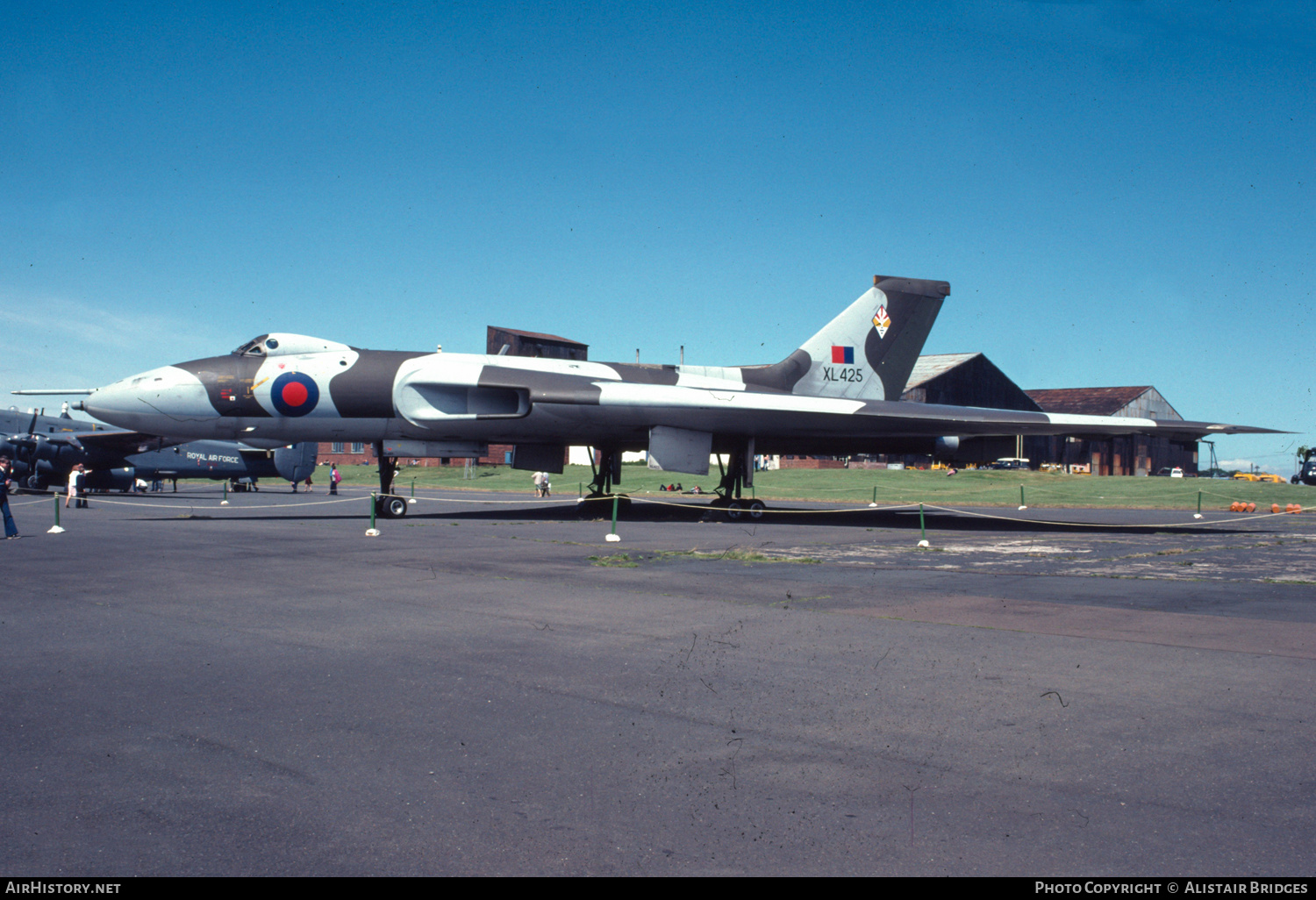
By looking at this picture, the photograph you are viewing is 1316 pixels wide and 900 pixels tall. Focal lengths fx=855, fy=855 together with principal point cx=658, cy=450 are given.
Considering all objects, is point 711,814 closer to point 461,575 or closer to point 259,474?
point 461,575

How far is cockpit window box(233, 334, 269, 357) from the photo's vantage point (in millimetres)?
18688

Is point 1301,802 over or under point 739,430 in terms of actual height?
under

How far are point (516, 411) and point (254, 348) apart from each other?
19.1 ft

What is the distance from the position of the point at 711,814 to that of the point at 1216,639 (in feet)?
19.0

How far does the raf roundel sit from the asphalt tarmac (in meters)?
8.09

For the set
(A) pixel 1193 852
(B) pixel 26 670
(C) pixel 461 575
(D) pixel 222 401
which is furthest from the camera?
(D) pixel 222 401

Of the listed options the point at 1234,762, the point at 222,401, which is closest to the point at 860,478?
the point at 222,401

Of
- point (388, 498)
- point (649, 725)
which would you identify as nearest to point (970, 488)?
point (388, 498)

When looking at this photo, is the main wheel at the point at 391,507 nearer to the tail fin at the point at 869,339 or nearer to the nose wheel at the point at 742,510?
the nose wheel at the point at 742,510

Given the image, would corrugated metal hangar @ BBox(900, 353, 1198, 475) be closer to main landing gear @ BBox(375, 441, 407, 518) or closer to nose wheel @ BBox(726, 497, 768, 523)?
nose wheel @ BBox(726, 497, 768, 523)

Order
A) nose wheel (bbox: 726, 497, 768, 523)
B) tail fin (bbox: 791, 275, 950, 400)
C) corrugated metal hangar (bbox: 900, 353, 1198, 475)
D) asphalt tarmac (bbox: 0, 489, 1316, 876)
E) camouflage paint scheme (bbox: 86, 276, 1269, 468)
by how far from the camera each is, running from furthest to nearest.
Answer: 1. corrugated metal hangar (bbox: 900, 353, 1198, 475)
2. tail fin (bbox: 791, 275, 950, 400)
3. nose wheel (bbox: 726, 497, 768, 523)
4. camouflage paint scheme (bbox: 86, 276, 1269, 468)
5. asphalt tarmac (bbox: 0, 489, 1316, 876)

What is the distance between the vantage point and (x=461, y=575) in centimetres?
1078

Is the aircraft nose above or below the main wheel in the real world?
above

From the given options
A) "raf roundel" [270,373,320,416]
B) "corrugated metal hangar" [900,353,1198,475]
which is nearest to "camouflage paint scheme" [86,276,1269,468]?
"raf roundel" [270,373,320,416]
